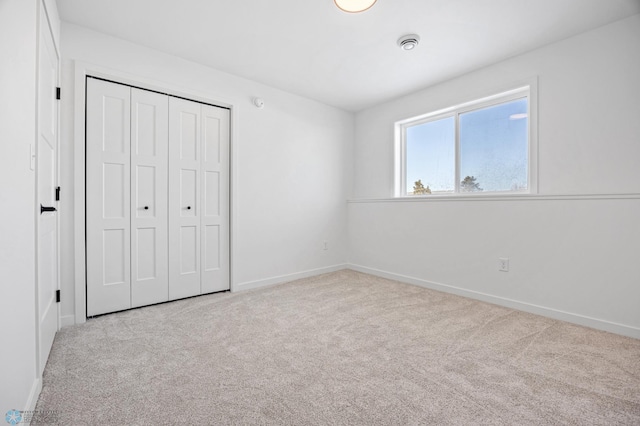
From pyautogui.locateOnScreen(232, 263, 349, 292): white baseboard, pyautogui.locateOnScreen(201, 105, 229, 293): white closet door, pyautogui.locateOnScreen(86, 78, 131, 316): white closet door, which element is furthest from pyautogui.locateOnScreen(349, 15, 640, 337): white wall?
pyautogui.locateOnScreen(86, 78, 131, 316): white closet door

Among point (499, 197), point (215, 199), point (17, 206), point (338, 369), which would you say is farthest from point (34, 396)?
Result: point (499, 197)

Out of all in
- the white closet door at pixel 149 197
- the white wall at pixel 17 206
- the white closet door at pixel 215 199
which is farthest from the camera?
the white closet door at pixel 215 199

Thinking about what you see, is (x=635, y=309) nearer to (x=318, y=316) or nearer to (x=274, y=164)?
(x=318, y=316)

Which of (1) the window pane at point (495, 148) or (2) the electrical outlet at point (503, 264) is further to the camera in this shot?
(1) the window pane at point (495, 148)

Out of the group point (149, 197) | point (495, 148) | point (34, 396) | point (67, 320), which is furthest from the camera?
point (495, 148)

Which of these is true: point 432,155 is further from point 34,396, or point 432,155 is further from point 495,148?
point 34,396

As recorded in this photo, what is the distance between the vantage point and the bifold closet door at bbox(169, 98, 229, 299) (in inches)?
115

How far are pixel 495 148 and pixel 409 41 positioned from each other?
148cm

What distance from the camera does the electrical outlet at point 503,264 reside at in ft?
9.26

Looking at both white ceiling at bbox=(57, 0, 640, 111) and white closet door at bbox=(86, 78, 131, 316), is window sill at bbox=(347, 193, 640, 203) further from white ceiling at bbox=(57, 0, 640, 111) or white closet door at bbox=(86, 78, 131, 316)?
white closet door at bbox=(86, 78, 131, 316)

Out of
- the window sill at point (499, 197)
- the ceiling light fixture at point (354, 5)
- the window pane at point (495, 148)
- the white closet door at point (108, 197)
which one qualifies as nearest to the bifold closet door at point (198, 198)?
the white closet door at point (108, 197)

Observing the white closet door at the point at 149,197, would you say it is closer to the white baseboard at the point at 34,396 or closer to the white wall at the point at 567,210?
the white baseboard at the point at 34,396

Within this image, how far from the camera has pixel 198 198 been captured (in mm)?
3076

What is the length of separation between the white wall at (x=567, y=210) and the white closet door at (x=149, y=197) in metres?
2.90
